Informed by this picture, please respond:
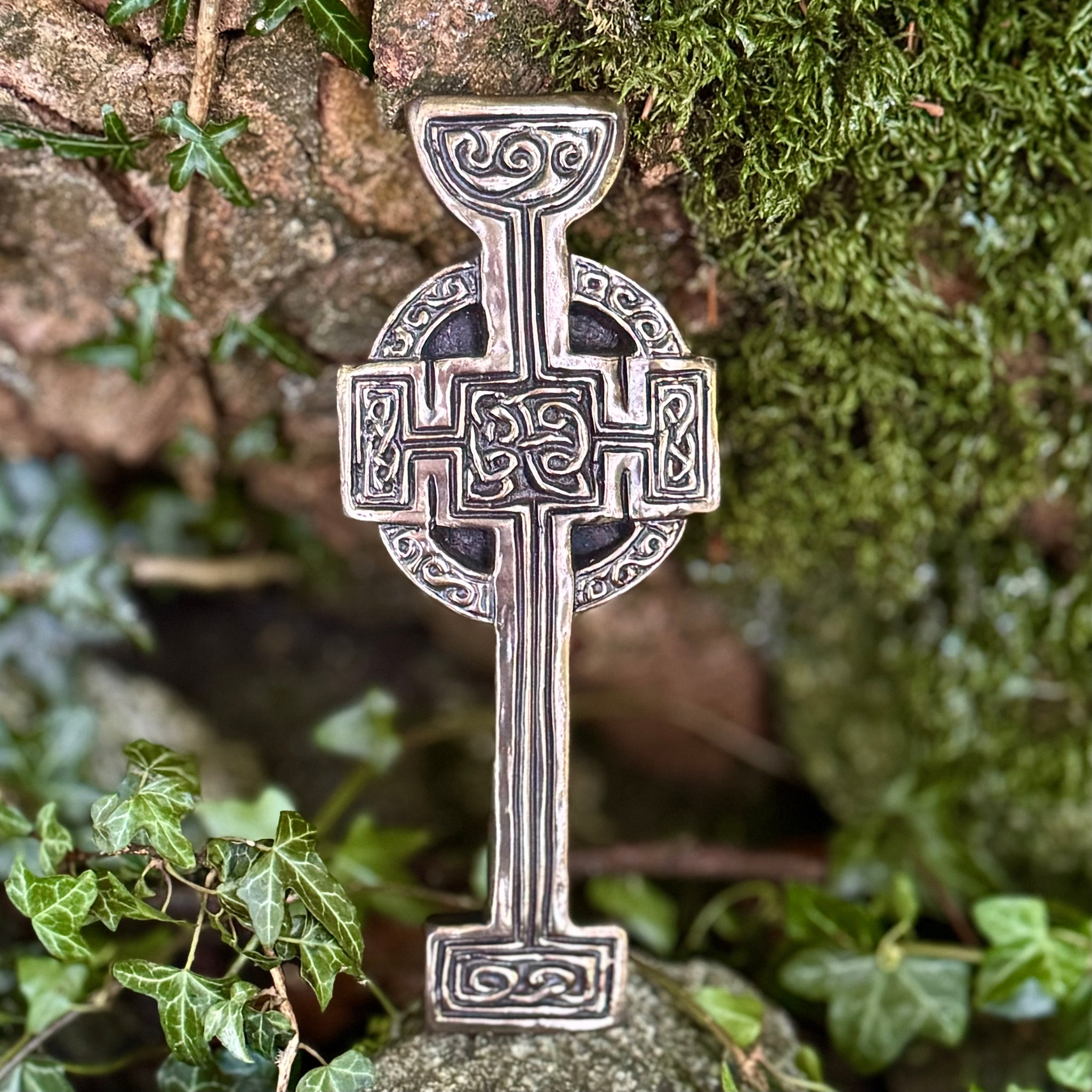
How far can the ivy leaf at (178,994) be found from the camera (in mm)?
1205

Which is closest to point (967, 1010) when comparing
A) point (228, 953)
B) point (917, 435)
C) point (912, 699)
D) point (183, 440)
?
point (912, 699)

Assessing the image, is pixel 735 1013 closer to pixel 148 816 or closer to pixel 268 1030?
pixel 268 1030

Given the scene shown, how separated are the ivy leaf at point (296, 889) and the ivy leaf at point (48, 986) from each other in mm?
383

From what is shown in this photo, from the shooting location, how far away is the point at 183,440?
1934mm

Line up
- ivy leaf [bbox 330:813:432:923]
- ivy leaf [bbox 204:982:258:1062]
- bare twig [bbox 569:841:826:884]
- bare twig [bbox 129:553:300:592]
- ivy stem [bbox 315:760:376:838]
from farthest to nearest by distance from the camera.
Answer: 1. bare twig [bbox 129:553:300:592]
2. bare twig [bbox 569:841:826:884]
3. ivy stem [bbox 315:760:376:838]
4. ivy leaf [bbox 330:813:432:923]
5. ivy leaf [bbox 204:982:258:1062]

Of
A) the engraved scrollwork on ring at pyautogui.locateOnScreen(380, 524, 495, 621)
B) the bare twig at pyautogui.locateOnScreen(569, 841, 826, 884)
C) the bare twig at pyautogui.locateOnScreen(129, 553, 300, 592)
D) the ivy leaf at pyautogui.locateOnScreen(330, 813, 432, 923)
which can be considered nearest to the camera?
the engraved scrollwork on ring at pyautogui.locateOnScreen(380, 524, 495, 621)

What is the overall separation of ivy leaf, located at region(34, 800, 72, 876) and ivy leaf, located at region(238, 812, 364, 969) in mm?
257

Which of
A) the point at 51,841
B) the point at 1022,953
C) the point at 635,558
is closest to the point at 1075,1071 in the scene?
the point at 1022,953

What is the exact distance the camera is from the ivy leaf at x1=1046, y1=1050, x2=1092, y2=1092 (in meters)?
1.42

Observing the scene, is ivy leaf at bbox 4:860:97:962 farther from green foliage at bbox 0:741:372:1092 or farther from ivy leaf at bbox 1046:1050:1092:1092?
ivy leaf at bbox 1046:1050:1092:1092

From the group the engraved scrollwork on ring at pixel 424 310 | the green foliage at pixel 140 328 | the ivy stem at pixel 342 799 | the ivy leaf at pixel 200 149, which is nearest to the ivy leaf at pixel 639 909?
the ivy stem at pixel 342 799

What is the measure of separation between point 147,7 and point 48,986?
1.25m

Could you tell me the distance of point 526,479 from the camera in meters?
1.37

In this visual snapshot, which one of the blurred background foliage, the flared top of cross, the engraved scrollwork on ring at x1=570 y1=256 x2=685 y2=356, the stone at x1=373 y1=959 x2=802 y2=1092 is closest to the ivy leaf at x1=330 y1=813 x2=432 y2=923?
the blurred background foliage
